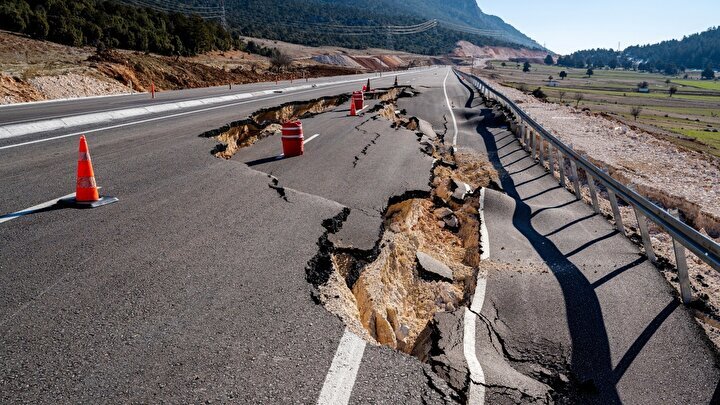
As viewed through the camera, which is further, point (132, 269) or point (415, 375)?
point (132, 269)

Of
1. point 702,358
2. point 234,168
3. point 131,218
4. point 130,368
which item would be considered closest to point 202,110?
point 234,168

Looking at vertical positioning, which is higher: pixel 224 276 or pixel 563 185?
pixel 224 276

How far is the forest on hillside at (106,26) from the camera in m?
31.8

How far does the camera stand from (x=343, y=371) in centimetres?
313

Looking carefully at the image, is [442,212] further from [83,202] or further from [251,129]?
[251,129]

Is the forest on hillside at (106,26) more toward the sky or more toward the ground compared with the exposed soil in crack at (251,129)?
more toward the sky

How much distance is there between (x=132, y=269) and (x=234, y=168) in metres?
4.15

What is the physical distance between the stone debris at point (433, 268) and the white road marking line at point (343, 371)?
2.94 m

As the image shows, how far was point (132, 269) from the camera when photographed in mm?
4211

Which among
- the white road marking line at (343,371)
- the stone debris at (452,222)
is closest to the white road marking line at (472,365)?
the white road marking line at (343,371)

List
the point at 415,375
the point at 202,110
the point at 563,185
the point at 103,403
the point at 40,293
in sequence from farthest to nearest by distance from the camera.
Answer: the point at 202,110 < the point at 563,185 < the point at 40,293 < the point at 415,375 < the point at 103,403

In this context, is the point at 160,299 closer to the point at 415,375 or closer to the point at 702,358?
the point at 415,375

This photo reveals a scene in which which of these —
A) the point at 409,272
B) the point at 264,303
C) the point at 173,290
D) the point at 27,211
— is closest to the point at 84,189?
the point at 27,211

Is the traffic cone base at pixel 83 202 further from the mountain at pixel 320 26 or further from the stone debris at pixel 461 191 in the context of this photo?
the mountain at pixel 320 26
